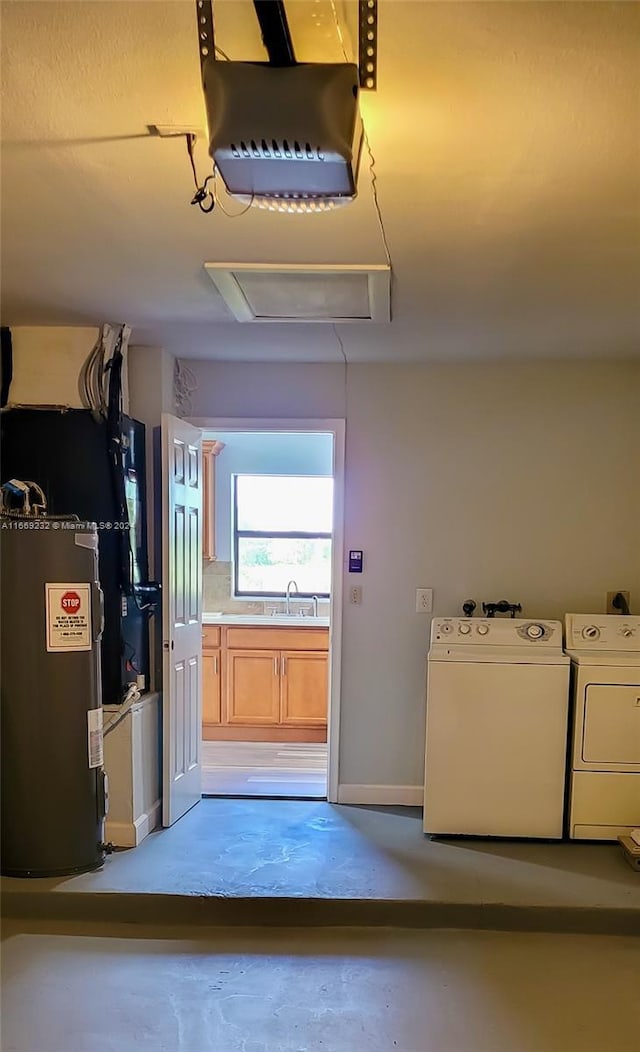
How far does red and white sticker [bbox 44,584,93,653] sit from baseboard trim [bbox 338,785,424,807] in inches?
66.5

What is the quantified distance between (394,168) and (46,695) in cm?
227

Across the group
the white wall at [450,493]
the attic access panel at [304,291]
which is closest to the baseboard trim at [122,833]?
the white wall at [450,493]

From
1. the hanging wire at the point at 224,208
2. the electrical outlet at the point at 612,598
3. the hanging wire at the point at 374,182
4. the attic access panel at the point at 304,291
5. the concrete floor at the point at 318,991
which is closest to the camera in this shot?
the hanging wire at the point at 374,182

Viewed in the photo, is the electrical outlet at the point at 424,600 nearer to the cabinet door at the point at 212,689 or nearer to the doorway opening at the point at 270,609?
the doorway opening at the point at 270,609

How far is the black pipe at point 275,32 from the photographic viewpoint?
41.6 inches

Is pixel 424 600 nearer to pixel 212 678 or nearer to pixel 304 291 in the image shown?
pixel 304 291

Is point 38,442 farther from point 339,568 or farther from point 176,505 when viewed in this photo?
point 339,568

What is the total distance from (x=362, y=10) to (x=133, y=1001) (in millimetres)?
2718

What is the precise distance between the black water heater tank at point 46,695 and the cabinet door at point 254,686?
2.11 meters

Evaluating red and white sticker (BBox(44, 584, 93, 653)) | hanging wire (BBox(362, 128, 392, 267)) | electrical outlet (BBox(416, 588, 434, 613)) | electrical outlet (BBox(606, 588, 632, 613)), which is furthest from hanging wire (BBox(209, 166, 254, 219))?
electrical outlet (BBox(606, 588, 632, 613))

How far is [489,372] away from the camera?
11.8 feet

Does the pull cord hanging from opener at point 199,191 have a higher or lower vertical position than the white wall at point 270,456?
higher

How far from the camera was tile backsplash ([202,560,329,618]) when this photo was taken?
5.54 meters

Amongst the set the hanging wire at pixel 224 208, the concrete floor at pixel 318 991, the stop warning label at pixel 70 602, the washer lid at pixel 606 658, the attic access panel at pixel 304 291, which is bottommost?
the concrete floor at pixel 318 991
